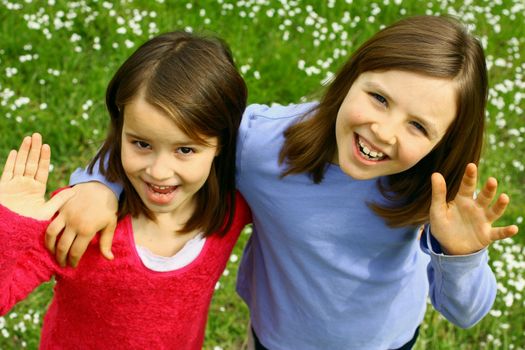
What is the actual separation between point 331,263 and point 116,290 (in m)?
0.80

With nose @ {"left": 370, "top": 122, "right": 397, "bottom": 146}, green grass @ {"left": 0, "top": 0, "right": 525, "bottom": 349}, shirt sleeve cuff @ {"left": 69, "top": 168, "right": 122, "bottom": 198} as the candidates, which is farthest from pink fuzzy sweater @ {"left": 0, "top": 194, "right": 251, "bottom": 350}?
green grass @ {"left": 0, "top": 0, "right": 525, "bottom": 349}

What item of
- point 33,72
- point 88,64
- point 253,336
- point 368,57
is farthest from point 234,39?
point 368,57

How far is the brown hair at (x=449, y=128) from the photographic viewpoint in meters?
2.40

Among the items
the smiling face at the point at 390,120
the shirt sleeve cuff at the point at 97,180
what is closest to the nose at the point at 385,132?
the smiling face at the point at 390,120

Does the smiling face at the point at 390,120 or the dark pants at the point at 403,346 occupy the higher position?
the smiling face at the point at 390,120

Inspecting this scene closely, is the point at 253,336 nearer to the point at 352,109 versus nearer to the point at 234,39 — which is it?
the point at 352,109

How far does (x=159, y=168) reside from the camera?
95.5 inches

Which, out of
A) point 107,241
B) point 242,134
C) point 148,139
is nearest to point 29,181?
point 107,241

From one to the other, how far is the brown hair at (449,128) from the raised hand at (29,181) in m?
0.84

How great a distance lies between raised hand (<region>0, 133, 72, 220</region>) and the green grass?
1778mm

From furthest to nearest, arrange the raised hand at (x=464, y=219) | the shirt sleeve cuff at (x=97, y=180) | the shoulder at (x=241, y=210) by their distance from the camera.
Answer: the shoulder at (x=241, y=210) → the shirt sleeve cuff at (x=97, y=180) → the raised hand at (x=464, y=219)

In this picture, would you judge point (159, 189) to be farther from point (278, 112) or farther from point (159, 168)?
point (278, 112)

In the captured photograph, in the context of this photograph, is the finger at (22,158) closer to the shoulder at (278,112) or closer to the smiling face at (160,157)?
the smiling face at (160,157)

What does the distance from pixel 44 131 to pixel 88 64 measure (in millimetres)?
745
